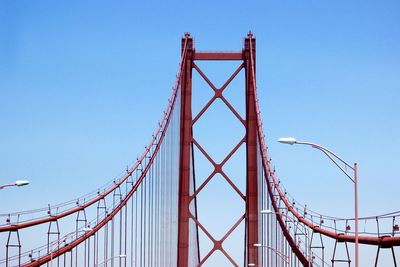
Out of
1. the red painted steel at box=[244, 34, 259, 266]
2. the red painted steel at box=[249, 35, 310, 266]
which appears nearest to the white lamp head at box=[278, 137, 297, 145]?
the red painted steel at box=[249, 35, 310, 266]

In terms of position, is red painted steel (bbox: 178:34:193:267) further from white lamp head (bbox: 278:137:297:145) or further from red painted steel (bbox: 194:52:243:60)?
white lamp head (bbox: 278:137:297:145)

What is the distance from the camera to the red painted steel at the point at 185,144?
5428cm

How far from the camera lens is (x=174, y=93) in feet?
174

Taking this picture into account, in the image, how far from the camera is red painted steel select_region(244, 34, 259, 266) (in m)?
53.2

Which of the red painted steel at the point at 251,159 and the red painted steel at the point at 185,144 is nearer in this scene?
the red painted steel at the point at 251,159

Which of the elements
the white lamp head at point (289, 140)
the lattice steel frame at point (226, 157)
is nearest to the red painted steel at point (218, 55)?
the lattice steel frame at point (226, 157)

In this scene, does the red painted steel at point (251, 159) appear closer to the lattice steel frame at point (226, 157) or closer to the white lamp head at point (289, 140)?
the lattice steel frame at point (226, 157)

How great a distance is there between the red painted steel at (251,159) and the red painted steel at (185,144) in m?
2.80

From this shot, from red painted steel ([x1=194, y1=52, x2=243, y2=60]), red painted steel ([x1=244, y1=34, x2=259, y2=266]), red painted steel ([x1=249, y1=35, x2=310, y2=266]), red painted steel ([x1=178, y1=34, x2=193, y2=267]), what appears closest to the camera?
red painted steel ([x1=249, y1=35, x2=310, y2=266])

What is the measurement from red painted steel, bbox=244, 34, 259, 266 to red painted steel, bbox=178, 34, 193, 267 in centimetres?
280

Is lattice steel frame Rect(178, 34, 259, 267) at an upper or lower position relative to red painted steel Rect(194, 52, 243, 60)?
lower

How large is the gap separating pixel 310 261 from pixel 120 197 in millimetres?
13142

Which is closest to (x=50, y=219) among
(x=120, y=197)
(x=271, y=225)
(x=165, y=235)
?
(x=120, y=197)

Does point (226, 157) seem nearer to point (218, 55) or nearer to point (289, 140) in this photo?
point (218, 55)
